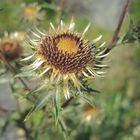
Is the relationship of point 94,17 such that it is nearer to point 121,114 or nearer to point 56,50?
point 121,114

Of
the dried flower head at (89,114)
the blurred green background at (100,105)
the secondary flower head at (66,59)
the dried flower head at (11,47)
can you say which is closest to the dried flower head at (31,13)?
the blurred green background at (100,105)

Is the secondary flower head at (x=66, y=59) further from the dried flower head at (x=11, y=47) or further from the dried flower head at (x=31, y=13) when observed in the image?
the dried flower head at (x=31, y=13)

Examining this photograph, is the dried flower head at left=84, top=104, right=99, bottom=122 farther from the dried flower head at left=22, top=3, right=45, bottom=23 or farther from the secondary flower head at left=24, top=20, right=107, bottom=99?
the secondary flower head at left=24, top=20, right=107, bottom=99

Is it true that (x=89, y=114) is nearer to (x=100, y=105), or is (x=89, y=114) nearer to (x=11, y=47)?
(x=100, y=105)

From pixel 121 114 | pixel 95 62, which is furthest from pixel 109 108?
pixel 95 62

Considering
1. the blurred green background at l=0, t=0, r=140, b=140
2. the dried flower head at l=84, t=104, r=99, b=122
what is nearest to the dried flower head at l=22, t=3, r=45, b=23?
the blurred green background at l=0, t=0, r=140, b=140

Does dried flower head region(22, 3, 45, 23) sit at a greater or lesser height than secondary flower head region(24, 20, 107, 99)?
greater

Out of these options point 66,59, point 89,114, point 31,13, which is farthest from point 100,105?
point 66,59
